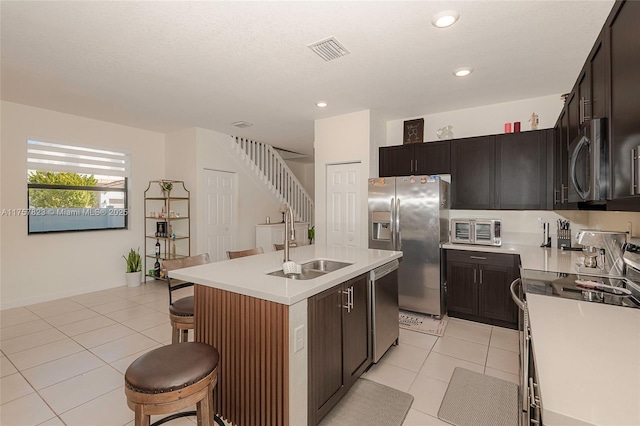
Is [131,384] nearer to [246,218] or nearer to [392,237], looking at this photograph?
[392,237]

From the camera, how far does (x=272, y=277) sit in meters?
1.98

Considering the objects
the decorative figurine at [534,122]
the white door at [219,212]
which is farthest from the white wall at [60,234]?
the decorative figurine at [534,122]

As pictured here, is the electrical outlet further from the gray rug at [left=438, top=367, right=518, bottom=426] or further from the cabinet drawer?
the cabinet drawer

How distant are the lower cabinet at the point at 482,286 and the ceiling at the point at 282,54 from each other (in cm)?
203

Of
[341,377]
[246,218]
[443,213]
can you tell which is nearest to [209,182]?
[246,218]

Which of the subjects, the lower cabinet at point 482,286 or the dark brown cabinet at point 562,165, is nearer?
the dark brown cabinet at point 562,165

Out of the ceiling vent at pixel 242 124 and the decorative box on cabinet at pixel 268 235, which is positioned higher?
the ceiling vent at pixel 242 124

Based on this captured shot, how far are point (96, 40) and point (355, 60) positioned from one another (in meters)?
2.21

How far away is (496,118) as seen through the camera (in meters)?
4.15

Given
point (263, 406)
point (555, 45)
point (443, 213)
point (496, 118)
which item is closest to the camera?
point (263, 406)

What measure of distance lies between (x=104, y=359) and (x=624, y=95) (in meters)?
4.07

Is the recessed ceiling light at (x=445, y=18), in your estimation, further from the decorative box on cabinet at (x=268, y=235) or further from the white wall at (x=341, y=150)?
the decorative box on cabinet at (x=268, y=235)

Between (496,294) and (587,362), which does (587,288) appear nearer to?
(587,362)

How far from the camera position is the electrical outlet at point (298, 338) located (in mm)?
1668
